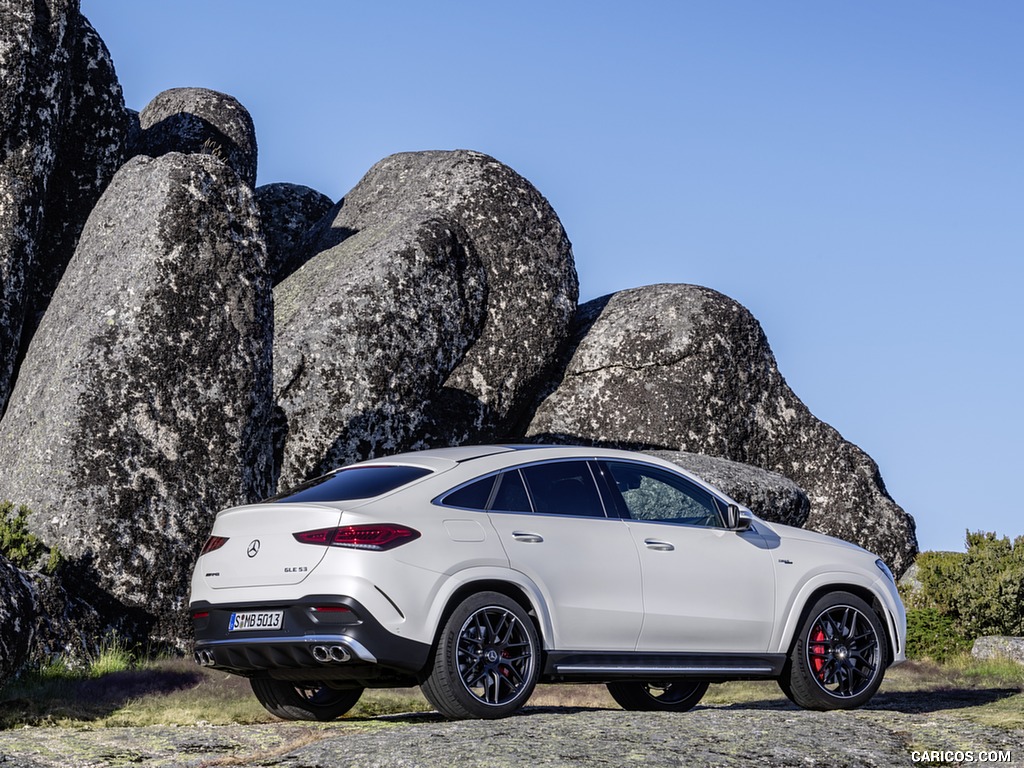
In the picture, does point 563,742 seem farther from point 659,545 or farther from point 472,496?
point 659,545

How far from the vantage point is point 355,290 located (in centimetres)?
2080

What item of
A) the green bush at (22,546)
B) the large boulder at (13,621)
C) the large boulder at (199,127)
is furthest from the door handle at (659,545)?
the large boulder at (199,127)

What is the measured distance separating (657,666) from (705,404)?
1522 centimetres

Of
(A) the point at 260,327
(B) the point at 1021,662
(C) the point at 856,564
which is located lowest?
(B) the point at 1021,662

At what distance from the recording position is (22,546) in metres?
13.6

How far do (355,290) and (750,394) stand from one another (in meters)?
8.44

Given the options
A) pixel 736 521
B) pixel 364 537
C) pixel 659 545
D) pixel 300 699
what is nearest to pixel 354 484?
pixel 364 537

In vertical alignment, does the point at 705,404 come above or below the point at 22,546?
above

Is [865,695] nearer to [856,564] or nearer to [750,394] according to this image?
[856,564]

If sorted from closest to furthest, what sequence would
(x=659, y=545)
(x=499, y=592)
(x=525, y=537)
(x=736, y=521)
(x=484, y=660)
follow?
(x=484, y=660) → (x=499, y=592) → (x=525, y=537) → (x=659, y=545) → (x=736, y=521)

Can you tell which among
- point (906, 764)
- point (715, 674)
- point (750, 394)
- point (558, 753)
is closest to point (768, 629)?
point (715, 674)

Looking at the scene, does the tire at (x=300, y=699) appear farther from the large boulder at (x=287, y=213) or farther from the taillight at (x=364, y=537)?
the large boulder at (x=287, y=213)

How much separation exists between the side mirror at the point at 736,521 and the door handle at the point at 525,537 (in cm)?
180
